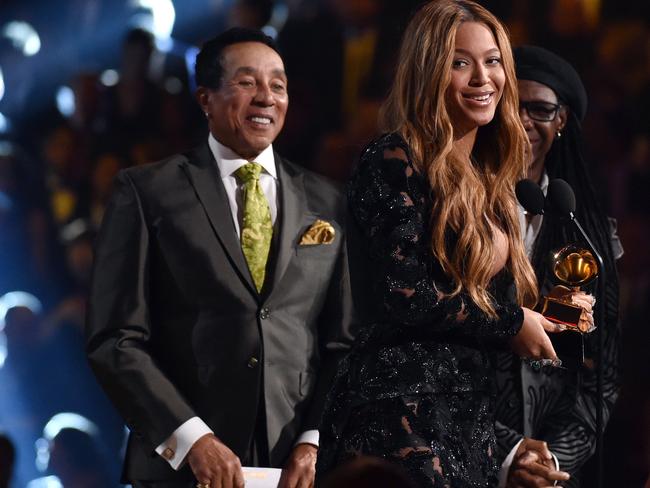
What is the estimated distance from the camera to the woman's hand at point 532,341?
232 centimetres

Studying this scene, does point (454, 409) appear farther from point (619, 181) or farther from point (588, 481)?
point (619, 181)

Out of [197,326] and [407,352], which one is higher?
[407,352]

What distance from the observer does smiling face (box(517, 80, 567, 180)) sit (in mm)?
3414

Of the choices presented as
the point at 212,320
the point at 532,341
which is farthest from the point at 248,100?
the point at 532,341

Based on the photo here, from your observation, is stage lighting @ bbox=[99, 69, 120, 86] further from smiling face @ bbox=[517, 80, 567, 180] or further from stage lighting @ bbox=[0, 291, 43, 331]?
smiling face @ bbox=[517, 80, 567, 180]

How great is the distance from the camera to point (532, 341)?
2322 millimetres

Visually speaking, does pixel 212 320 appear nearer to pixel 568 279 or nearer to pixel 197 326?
pixel 197 326

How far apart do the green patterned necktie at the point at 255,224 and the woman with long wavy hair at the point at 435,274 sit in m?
0.88

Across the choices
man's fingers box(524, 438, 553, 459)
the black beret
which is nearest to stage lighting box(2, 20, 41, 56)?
the black beret

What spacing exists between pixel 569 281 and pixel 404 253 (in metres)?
0.35

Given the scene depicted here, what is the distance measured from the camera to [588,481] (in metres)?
3.70

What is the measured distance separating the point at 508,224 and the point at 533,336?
27 cm

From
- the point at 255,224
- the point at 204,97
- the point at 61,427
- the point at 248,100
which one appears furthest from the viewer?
the point at 61,427

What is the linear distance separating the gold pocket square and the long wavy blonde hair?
83 centimetres
